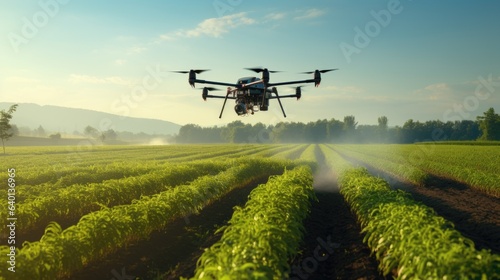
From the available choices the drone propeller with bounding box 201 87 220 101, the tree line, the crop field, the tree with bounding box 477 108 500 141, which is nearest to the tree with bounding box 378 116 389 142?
the tree line

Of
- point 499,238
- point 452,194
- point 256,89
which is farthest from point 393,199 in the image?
point 452,194

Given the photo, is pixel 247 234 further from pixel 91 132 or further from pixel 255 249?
pixel 91 132

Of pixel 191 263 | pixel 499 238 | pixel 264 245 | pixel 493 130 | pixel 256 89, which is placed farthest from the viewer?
pixel 493 130

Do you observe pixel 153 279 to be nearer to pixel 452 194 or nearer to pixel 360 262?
pixel 360 262

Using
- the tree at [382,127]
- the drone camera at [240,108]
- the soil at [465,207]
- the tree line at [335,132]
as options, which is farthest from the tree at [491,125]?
the drone camera at [240,108]

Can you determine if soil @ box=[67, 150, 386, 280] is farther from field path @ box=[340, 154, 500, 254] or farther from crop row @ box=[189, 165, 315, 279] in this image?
field path @ box=[340, 154, 500, 254]

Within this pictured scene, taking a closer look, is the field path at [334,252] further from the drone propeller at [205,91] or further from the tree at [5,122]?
the tree at [5,122]

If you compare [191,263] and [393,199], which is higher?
[393,199]
